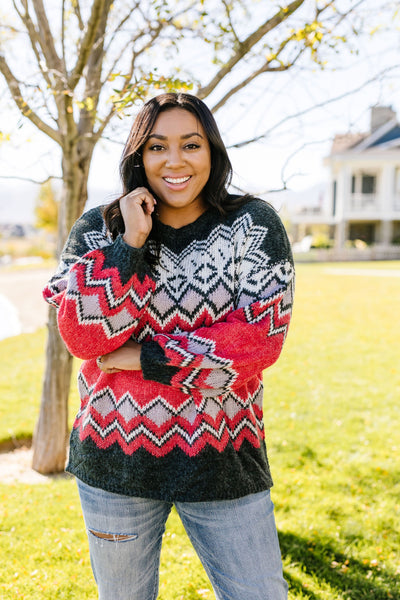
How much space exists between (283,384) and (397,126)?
28.2 m

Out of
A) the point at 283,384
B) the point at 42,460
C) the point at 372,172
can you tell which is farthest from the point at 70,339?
the point at 372,172

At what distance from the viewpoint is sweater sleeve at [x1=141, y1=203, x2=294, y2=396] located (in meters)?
1.73

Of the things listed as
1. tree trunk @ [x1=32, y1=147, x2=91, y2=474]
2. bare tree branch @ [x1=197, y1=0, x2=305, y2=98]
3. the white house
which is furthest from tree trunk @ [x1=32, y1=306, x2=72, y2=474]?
the white house

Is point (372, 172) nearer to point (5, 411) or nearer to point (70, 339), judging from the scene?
point (5, 411)

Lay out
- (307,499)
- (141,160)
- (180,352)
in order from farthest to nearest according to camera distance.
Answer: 1. (307,499)
2. (141,160)
3. (180,352)

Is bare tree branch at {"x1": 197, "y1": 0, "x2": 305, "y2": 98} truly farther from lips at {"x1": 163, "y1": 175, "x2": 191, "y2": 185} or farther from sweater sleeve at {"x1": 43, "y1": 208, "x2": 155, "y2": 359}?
sweater sleeve at {"x1": 43, "y1": 208, "x2": 155, "y2": 359}

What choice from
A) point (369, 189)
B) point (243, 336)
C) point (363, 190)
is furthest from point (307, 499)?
point (369, 189)

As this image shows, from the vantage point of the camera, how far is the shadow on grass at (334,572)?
294 centimetres

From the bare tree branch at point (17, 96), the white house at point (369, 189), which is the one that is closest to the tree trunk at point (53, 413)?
the bare tree branch at point (17, 96)

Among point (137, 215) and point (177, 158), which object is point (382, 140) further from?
point (137, 215)

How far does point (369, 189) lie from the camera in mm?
31000

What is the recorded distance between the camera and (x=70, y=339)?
1.78 meters

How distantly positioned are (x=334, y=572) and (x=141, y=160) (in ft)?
8.31

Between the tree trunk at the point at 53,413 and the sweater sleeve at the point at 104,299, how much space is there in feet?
8.68
